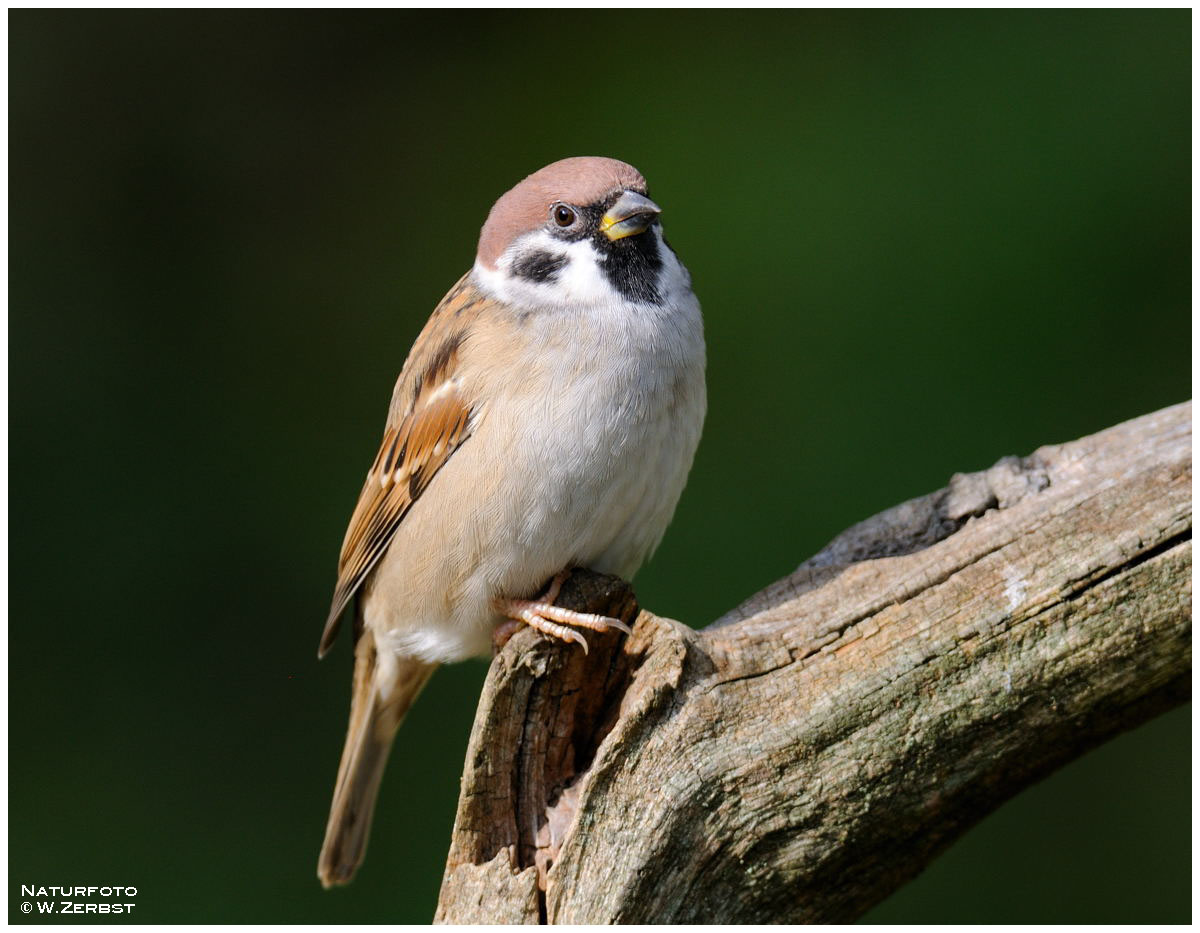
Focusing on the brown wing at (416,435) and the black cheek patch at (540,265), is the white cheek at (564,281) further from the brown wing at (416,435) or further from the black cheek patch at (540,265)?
the brown wing at (416,435)

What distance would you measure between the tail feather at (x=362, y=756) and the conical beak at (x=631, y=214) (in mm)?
1133

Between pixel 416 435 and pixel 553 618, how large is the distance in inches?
20.5

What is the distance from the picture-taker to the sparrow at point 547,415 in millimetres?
2447

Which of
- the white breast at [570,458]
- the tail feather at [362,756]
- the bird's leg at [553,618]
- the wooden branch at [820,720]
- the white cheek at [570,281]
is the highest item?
the white cheek at [570,281]

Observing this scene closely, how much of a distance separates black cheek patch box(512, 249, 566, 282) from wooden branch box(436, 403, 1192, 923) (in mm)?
597

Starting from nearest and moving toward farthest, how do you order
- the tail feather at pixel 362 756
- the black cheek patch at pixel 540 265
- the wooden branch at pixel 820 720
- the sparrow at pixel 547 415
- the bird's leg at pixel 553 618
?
1. the wooden branch at pixel 820 720
2. the bird's leg at pixel 553 618
3. the sparrow at pixel 547 415
4. the black cheek patch at pixel 540 265
5. the tail feather at pixel 362 756

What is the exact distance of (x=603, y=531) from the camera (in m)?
2.51

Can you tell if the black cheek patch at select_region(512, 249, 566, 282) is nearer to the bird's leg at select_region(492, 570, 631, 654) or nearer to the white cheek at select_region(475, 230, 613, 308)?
the white cheek at select_region(475, 230, 613, 308)

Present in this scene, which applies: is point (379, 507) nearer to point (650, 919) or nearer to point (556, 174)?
point (556, 174)

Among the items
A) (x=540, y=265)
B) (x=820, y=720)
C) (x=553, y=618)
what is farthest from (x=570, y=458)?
(x=820, y=720)

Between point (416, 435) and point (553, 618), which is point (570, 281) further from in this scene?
point (553, 618)

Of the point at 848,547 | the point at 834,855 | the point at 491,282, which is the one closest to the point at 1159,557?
the point at 848,547

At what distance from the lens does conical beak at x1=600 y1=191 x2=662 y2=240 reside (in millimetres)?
2465

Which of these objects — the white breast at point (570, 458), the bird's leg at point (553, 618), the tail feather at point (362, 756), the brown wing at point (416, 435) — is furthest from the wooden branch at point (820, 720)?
the tail feather at point (362, 756)
